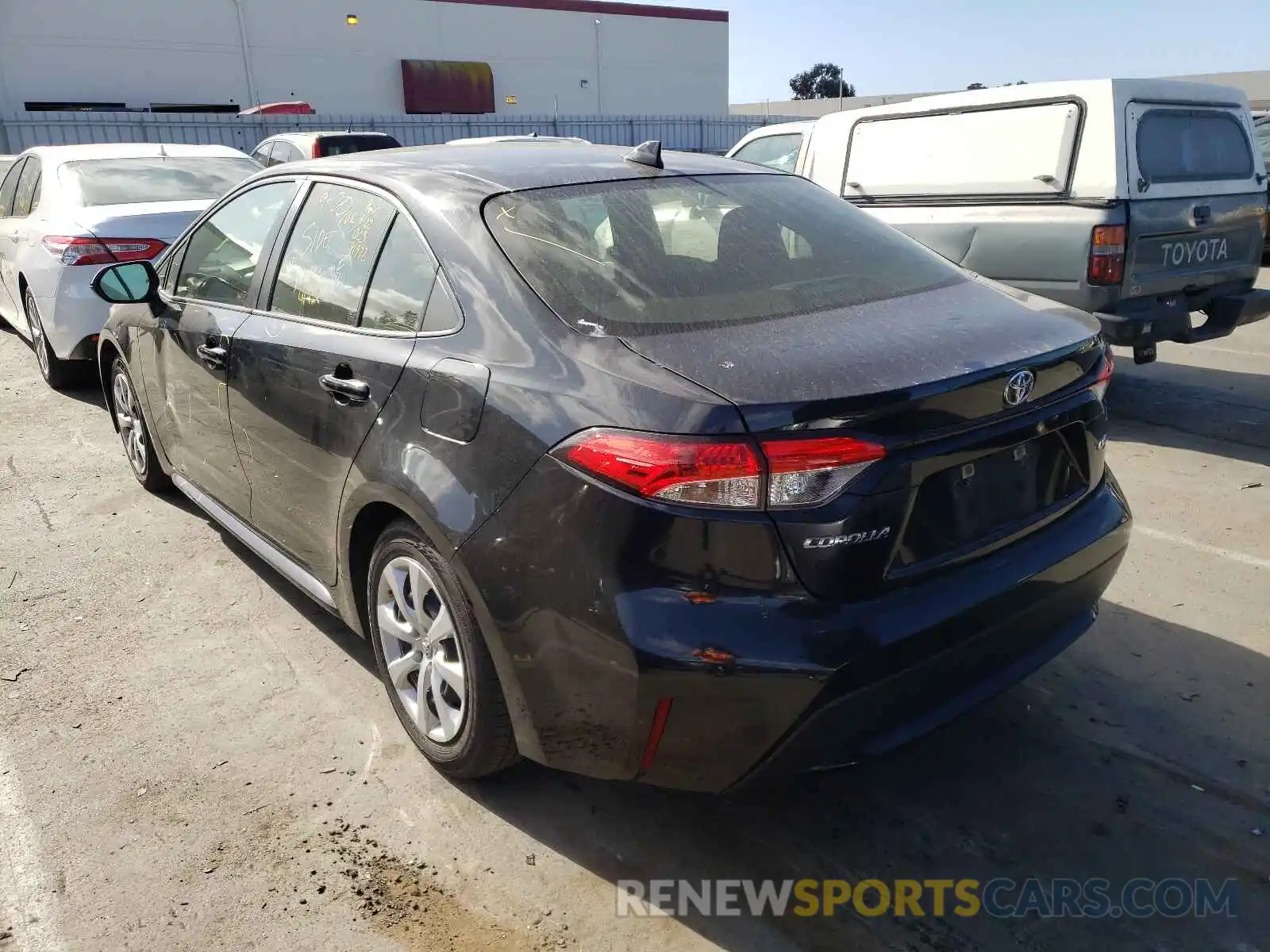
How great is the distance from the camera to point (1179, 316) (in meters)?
6.04

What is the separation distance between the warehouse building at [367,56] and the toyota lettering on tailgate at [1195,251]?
31.1 meters

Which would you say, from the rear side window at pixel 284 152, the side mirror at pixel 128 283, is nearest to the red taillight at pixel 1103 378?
the side mirror at pixel 128 283

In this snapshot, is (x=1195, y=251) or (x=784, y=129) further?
(x=784, y=129)

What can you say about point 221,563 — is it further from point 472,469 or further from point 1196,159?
point 1196,159

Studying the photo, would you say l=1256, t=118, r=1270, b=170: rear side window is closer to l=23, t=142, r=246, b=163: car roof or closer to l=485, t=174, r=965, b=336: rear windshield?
l=485, t=174, r=965, b=336: rear windshield

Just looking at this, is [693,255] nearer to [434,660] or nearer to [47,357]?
[434,660]

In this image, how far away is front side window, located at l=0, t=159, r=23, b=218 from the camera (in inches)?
310

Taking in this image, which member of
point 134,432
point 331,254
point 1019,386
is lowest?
point 134,432

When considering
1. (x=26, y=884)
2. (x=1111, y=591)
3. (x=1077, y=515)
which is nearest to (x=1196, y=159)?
(x=1111, y=591)

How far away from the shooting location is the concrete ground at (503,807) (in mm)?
2352

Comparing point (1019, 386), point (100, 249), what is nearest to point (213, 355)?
point (1019, 386)

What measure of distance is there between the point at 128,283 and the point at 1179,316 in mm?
5779

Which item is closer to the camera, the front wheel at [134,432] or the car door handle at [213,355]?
the car door handle at [213,355]

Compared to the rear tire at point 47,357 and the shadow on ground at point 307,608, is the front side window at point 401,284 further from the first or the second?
the rear tire at point 47,357
